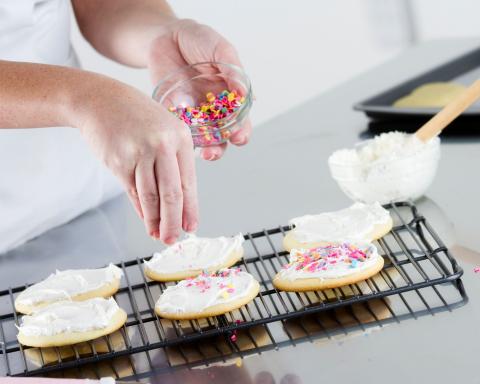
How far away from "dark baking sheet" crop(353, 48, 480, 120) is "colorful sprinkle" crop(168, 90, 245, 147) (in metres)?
0.56

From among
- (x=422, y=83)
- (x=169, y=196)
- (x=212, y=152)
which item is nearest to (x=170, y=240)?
(x=169, y=196)

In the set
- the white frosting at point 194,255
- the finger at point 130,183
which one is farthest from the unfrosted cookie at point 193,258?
the finger at point 130,183

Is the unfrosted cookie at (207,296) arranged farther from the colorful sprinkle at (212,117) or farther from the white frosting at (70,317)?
the colorful sprinkle at (212,117)

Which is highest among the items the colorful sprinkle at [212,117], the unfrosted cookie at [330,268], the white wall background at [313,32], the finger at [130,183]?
the finger at [130,183]

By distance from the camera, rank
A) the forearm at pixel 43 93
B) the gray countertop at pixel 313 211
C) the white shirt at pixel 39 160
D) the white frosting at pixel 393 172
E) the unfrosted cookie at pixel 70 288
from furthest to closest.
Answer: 1. the white shirt at pixel 39 160
2. the white frosting at pixel 393 172
3. the unfrosted cookie at pixel 70 288
4. the forearm at pixel 43 93
5. the gray countertop at pixel 313 211

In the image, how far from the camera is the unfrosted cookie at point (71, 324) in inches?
51.1

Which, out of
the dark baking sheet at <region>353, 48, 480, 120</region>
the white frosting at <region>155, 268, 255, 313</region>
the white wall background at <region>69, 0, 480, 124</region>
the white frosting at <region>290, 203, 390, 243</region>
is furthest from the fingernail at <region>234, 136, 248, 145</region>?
the white wall background at <region>69, 0, 480, 124</region>

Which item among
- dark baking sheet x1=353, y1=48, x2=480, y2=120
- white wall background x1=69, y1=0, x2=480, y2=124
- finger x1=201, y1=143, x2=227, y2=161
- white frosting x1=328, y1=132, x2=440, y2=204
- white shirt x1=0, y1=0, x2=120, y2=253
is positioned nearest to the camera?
finger x1=201, y1=143, x2=227, y2=161

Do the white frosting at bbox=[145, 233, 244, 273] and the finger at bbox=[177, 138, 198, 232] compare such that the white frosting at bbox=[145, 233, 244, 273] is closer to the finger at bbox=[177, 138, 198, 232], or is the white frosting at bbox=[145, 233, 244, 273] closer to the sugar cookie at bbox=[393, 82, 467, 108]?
the finger at bbox=[177, 138, 198, 232]

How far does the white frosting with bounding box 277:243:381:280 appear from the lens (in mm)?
1336

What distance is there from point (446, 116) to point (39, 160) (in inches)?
30.5

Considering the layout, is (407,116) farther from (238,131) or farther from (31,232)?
(31,232)

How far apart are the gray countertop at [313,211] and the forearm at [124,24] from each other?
308 millimetres

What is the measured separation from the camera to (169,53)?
5.63ft
